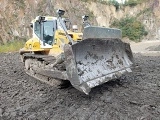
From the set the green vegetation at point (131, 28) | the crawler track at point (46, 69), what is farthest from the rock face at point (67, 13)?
the crawler track at point (46, 69)

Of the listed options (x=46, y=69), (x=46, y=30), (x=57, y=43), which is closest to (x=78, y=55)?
(x=46, y=69)

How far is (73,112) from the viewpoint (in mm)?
4582

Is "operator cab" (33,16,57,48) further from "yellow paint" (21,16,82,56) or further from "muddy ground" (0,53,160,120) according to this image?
"muddy ground" (0,53,160,120)

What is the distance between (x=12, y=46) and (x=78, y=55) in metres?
16.0

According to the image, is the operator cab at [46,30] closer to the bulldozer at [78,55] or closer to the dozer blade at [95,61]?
the bulldozer at [78,55]

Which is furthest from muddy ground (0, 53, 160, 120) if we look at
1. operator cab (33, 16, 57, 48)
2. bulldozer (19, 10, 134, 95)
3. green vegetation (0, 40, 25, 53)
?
green vegetation (0, 40, 25, 53)

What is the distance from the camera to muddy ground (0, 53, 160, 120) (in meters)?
4.40

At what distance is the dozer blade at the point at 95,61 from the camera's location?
4.91m

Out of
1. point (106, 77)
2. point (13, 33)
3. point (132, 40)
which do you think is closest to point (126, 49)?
point (106, 77)

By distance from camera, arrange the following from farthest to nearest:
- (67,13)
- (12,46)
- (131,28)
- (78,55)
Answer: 1. (131,28)
2. (67,13)
3. (12,46)
4. (78,55)

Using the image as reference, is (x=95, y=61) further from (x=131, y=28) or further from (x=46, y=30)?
(x=131, y=28)

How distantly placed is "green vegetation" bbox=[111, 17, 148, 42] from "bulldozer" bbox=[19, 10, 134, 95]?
98.3 ft

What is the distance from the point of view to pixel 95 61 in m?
5.69

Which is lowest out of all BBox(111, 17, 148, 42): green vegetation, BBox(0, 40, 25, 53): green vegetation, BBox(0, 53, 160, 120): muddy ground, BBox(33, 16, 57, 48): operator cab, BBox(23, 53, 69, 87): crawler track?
BBox(0, 53, 160, 120): muddy ground
